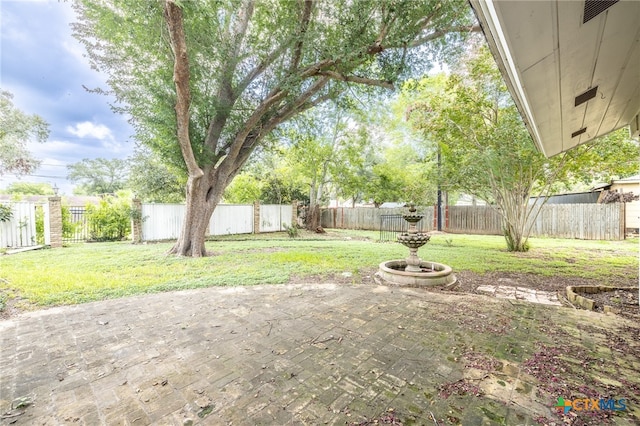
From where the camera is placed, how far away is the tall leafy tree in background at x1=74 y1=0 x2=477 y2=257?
5215mm

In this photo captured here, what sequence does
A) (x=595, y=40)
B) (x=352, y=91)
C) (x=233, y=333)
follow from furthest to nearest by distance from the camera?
(x=352, y=91) → (x=233, y=333) → (x=595, y=40)

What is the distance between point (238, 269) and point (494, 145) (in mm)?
7297

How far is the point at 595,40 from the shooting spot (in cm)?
207

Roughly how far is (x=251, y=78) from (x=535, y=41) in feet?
22.3

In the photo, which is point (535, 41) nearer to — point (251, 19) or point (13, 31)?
point (251, 19)

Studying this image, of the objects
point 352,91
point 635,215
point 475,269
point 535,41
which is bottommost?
point 475,269

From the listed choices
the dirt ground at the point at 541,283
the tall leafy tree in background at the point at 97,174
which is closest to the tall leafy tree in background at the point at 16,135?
the dirt ground at the point at 541,283

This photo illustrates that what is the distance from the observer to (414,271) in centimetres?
473

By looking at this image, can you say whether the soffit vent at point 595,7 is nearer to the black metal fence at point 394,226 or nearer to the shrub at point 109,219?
the black metal fence at point 394,226

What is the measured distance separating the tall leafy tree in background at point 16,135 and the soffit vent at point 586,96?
57.9 ft

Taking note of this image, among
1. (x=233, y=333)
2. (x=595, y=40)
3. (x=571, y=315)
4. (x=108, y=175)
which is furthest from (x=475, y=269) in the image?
(x=108, y=175)

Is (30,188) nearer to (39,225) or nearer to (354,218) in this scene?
(39,225)

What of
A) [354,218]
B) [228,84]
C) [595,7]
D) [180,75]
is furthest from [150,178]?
[595,7]

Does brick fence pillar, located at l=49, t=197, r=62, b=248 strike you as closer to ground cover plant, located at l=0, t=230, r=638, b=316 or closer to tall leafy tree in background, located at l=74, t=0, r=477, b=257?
ground cover plant, located at l=0, t=230, r=638, b=316
